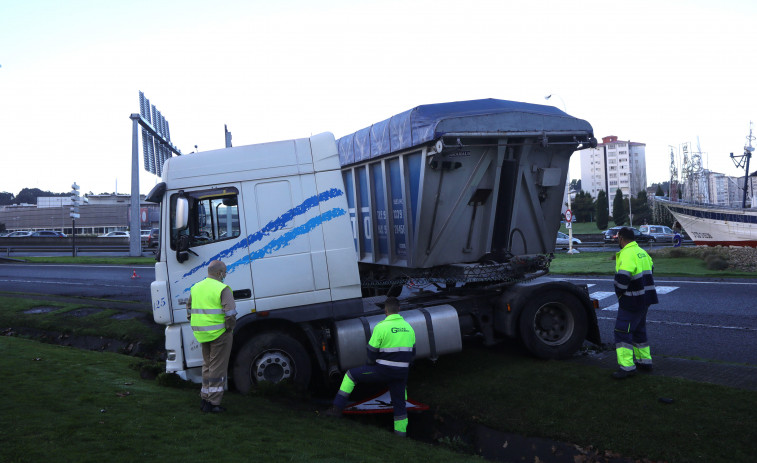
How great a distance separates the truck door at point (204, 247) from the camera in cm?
672

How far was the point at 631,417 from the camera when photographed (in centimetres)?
569

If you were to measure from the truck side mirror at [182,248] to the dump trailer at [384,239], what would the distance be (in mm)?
12

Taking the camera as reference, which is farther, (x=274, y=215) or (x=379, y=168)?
(x=379, y=168)

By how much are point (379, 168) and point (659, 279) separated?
42.1 ft

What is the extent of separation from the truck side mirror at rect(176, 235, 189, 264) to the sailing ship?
3504 centimetres

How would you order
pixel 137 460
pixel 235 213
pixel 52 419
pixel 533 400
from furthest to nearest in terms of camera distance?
pixel 235 213
pixel 533 400
pixel 52 419
pixel 137 460

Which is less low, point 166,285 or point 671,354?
point 166,285

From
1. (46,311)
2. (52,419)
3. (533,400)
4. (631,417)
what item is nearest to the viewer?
(52,419)

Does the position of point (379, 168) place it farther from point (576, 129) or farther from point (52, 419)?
point (52, 419)

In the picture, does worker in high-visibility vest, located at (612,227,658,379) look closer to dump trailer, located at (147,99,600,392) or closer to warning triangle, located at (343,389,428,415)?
dump trailer, located at (147,99,600,392)

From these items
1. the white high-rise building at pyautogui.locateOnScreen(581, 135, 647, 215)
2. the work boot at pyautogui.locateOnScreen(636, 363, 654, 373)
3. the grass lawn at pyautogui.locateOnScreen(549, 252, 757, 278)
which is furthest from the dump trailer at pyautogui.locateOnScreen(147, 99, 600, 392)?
the white high-rise building at pyautogui.locateOnScreen(581, 135, 647, 215)

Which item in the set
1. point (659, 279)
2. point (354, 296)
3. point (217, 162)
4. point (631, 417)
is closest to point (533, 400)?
point (631, 417)

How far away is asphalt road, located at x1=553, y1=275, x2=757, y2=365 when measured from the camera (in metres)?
8.67

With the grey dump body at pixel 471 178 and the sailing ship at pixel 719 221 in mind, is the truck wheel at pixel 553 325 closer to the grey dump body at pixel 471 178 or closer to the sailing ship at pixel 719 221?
the grey dump body at pixel 471 178
